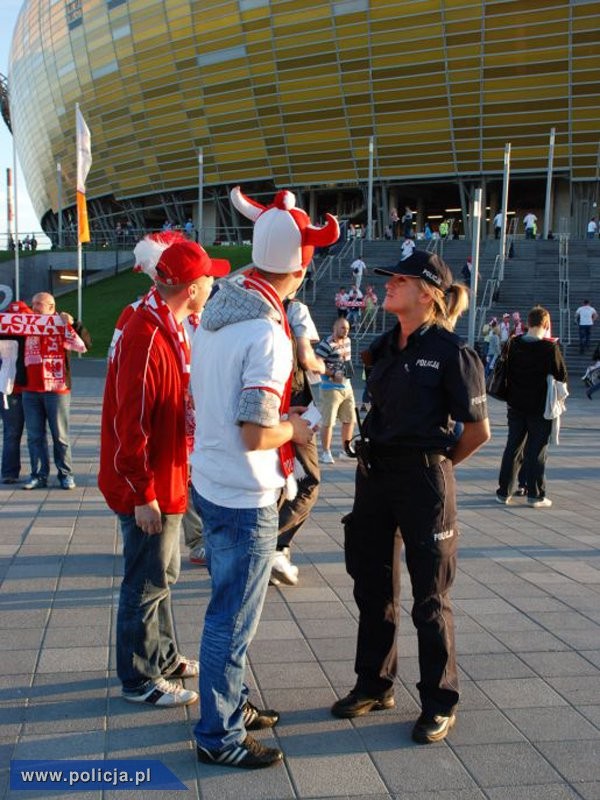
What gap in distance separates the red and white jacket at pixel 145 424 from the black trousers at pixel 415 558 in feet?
2.63

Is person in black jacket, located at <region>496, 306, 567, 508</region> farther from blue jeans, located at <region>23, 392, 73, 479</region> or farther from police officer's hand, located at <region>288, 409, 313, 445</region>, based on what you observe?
police officer's hand, located at <region>288, 409, 313, 445</region>

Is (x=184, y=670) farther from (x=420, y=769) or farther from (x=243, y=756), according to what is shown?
(x=420, y=769)

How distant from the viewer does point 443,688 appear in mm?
3289

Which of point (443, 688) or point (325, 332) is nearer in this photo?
point (443, 688)

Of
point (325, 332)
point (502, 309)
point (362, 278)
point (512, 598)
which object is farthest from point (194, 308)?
point (362, 278)

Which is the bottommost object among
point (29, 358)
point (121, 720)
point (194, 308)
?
point (121, 720)

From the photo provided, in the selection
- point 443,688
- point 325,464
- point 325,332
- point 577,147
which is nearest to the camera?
point 443,688

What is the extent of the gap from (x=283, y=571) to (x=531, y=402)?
4046 mm

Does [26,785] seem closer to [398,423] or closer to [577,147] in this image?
[398,423]

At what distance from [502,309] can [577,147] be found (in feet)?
64.6

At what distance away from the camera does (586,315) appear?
919 inches

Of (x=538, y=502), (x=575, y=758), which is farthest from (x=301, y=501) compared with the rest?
(x=538, y=502)

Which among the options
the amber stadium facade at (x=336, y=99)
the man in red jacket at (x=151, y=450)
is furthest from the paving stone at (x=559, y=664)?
the amber stadium facade at (x=336, y=99)

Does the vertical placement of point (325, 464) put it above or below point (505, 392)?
below
